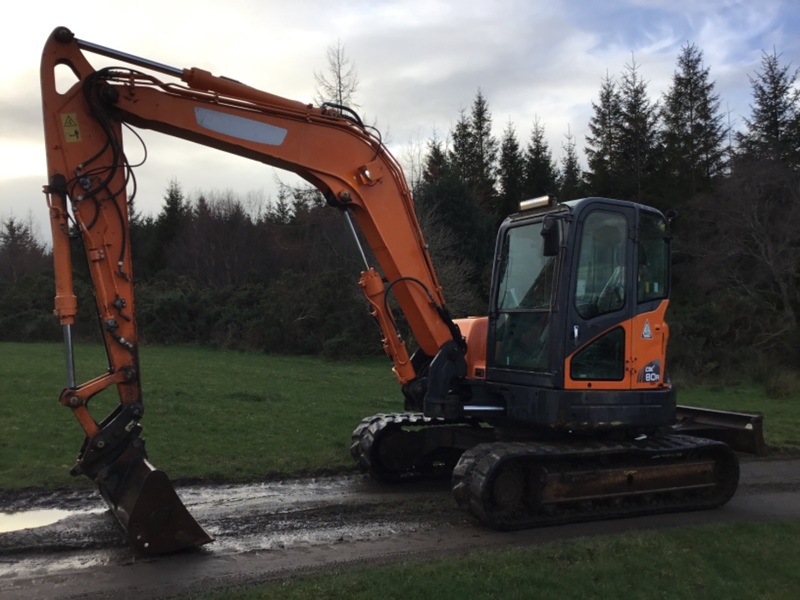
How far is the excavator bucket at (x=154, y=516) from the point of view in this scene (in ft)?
19.7

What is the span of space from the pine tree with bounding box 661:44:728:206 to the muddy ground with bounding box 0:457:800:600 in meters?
30.0

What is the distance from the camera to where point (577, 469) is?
300 inches

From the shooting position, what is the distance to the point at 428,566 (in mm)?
5828

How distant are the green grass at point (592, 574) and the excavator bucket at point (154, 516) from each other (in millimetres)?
1047

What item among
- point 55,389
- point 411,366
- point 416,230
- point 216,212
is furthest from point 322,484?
point 216,212

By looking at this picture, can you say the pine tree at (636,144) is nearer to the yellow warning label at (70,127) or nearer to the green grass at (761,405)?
the green grass at (761,405)

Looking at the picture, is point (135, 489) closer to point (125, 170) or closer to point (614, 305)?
point (125, 170)

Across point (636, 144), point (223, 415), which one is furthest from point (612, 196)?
point (223, 415)

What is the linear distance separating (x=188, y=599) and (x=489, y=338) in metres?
4.17

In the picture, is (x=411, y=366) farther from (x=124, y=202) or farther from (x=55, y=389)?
(x=55, y=389)

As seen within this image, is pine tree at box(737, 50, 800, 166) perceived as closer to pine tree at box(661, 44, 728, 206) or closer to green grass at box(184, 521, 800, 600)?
pine tree at box(661, 44, 728, 206)

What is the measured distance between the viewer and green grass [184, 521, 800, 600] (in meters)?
5.35

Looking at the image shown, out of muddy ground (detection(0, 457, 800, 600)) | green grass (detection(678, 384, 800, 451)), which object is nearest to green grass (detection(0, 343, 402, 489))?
muddy ground (detection(0, 457, 800, 600))

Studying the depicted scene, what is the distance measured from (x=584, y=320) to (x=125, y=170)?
446cm
